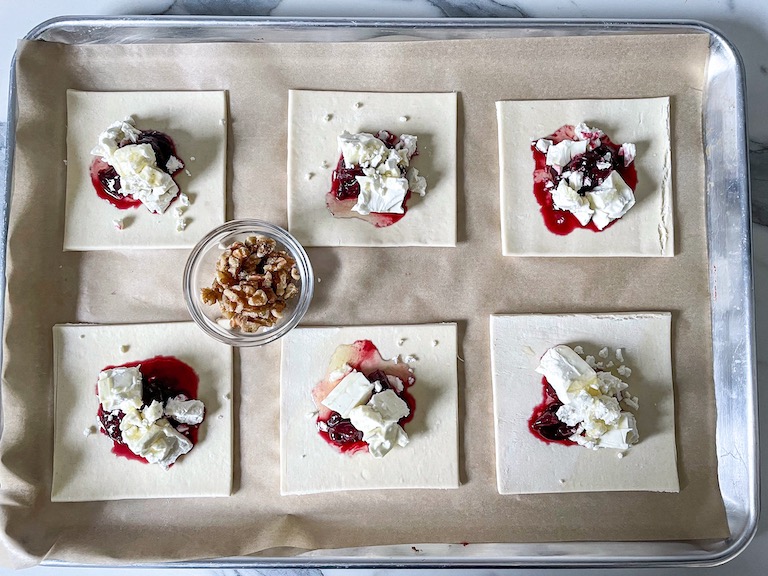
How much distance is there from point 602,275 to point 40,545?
65.0 inches

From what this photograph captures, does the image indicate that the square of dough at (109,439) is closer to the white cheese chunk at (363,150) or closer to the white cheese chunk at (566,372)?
the white cheese chunk at (363,150)

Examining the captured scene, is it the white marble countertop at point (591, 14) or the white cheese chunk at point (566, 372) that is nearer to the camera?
the white cheese chunk at point (566, 372)

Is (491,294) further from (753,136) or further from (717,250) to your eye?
(753,136)

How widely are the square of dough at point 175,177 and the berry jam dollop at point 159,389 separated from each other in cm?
32

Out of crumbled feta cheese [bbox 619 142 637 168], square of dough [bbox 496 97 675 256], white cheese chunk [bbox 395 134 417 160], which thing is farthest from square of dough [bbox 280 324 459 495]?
crumbled feta cheese [bbox 619 142 637 168]

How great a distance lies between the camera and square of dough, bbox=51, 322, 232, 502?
1.52m

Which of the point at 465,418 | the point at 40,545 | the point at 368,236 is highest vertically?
the point at 368,236

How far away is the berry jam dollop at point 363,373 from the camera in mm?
1515

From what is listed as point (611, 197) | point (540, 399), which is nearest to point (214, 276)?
point (540, 399)

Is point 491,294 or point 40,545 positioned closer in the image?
point 40,545

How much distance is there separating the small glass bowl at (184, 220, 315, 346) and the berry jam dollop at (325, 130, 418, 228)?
0.16m

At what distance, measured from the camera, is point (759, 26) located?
5.41 ft

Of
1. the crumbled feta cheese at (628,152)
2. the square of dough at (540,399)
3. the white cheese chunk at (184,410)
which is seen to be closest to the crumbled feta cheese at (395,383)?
the square of dough at (540,399)

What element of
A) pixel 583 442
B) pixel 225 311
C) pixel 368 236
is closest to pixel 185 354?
pixel 225 311
